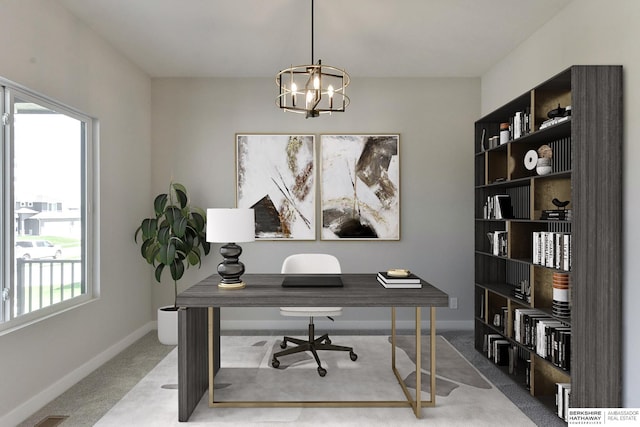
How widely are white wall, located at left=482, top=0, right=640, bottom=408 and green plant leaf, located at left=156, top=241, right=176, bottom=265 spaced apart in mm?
3522

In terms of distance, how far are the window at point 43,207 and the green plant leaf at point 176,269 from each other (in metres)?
0.73

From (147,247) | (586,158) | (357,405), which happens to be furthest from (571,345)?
(147,247)

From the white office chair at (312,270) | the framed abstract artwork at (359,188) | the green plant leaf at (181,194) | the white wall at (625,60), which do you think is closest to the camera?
the white wall at (625,60)

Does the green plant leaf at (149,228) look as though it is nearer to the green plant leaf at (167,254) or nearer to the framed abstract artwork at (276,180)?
the green plant leaf at (167,254)

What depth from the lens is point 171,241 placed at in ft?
13.3

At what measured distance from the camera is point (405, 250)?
4676mm

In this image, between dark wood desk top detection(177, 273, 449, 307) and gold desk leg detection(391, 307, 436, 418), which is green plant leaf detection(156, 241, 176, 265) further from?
gold desk leg detection(391, 307, 436, 418)

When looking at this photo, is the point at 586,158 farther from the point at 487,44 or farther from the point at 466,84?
the point at 466,84

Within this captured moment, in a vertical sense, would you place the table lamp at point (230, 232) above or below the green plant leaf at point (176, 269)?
above

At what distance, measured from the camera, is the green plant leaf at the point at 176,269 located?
4.09 m

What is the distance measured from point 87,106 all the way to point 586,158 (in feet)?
12.2

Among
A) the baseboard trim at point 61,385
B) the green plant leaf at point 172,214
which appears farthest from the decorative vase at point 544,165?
the baseboard trim at point 61,385

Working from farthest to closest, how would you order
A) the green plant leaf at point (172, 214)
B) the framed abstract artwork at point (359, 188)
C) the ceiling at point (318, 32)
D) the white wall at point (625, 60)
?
the framed abstract artwork at point (359, 188) → the green plant leaf at point (172, 214) → the ceiling at point (318, 32) → the white wall at point (625, 60)

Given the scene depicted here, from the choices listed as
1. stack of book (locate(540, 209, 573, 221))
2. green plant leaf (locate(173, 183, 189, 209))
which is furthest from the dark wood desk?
green plant leaf (locate(173, 183, 189, 209))
